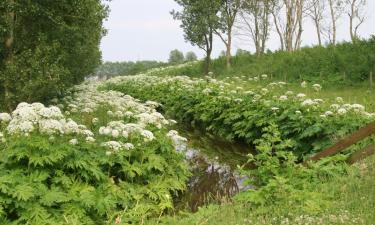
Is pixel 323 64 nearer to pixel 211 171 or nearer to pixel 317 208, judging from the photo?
pixel 211 171

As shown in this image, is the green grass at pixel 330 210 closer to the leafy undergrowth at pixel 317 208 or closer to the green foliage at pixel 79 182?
the leafy undergrowth at pixel 317 208

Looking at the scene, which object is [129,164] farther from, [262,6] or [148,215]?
[262,6]

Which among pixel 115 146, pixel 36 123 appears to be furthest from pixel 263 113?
pixel 36 123

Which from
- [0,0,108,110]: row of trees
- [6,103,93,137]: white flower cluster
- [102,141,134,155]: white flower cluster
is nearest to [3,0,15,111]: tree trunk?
[0,0,108,110]: row of trees

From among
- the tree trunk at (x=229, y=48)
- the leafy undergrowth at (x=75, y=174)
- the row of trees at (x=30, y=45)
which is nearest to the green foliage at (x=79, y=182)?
the leafy undergrowth at (x=75, y=174)

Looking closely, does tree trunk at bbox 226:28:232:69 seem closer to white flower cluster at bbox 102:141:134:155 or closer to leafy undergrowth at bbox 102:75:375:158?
leafy undergrowth at bbox 102:75:375:158

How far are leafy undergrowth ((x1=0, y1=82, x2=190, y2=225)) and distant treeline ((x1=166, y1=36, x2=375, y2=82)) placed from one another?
17.9 m

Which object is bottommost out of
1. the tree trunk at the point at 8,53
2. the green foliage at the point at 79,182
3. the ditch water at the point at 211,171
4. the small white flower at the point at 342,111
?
the ditch water at the point at 211,171

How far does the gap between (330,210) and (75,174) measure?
473 centimetres

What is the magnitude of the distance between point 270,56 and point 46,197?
30393mm

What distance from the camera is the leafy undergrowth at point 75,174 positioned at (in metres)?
7.33

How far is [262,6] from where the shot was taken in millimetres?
45094

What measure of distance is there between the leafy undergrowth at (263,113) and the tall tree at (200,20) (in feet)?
48.0

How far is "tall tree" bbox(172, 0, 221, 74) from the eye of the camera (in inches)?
1502
